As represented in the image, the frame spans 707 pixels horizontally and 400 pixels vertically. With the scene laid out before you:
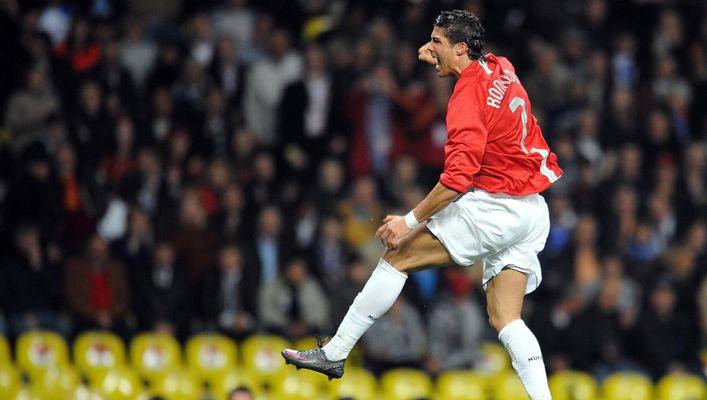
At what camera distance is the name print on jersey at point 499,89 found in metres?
6.73

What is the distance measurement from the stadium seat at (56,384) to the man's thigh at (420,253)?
4528mm

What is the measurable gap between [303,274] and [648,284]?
135 inches

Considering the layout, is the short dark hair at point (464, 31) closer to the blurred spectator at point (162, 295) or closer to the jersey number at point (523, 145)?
the jersey number at point (523, 145)

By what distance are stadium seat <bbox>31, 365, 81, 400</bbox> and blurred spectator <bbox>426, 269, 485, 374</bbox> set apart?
3308 millimetres

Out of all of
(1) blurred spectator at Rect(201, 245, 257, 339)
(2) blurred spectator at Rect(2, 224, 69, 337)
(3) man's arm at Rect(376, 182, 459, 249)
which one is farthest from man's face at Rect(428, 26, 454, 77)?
(2) blurred spectator at Rect(2, 224, 69, 337)

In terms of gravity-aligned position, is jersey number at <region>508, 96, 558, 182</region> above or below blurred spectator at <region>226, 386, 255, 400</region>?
above

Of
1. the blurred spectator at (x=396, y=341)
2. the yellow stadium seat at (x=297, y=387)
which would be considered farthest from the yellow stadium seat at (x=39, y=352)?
the blurred spectator at (x=396, y=341)

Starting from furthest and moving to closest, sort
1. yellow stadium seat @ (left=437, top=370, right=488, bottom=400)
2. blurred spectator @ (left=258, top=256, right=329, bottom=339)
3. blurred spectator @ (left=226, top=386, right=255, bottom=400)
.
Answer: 1. blurred spectator @ (left=258, top=256, right=329, bottom=339)
2. yellow stadium seat @ (left=437, top=370, right=488, bottom=400)
3. blurred spectator @ (left=226, top=386, right=255, bottom=400)

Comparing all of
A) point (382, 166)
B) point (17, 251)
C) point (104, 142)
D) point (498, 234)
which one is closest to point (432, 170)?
point (382, 166)

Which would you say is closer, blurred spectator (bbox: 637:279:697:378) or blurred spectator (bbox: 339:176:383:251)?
blurred spectator (bbox: 637:279:697:378)

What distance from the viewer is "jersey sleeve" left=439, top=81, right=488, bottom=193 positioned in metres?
6.56

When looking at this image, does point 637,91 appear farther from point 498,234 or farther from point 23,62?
point 498,234

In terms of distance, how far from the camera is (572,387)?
452 inches

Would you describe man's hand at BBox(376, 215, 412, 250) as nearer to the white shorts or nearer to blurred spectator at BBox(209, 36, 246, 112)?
the white shorts
